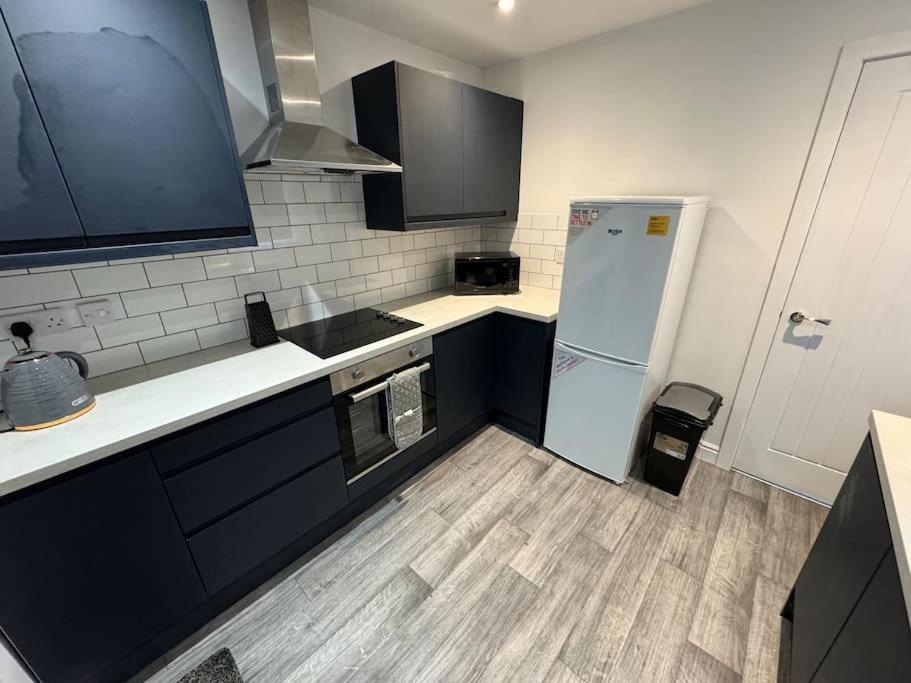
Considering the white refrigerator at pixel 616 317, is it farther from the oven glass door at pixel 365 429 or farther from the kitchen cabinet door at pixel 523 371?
the oven glass door at pixel 365 429

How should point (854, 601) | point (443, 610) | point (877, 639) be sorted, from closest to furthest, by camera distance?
point (877, 639) → point (854, 601) → point (443, 610)

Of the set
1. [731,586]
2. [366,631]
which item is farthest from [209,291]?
[731,586]

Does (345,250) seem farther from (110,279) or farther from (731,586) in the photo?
(731,586)

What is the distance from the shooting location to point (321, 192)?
6.21 ft

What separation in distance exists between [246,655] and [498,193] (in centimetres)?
266

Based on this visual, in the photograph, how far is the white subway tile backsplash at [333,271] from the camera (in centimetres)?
199

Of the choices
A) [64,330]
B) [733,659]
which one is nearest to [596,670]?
[733,659]

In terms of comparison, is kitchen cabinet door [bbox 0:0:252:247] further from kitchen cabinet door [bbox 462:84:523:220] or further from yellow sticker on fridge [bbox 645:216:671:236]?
yellow sticker on fridge [bbox 645:216:671:236]

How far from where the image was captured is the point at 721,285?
6.30 ft

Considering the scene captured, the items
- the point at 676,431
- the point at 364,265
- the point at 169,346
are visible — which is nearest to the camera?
the point at 169,346

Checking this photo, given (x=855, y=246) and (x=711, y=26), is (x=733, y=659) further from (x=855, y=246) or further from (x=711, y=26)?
(x=711, y=26)

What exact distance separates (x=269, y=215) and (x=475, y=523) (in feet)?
6.04

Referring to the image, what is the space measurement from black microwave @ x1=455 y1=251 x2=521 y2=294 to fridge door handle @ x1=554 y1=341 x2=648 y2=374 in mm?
626

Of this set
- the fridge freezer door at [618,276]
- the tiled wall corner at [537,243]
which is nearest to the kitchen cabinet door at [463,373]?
the fridge freezer door at [618,276]
